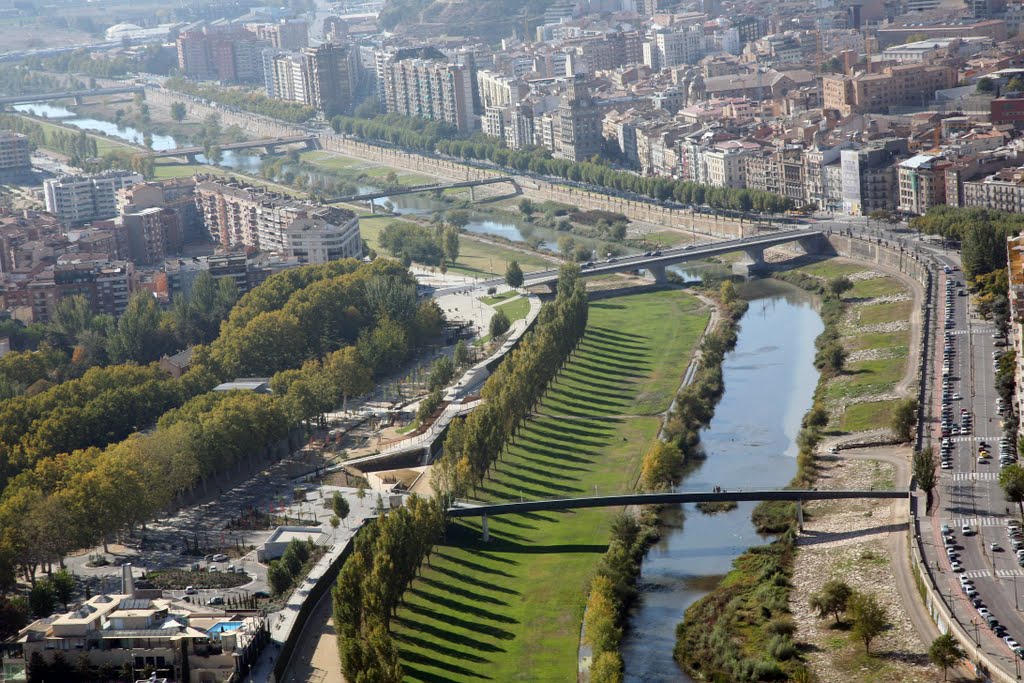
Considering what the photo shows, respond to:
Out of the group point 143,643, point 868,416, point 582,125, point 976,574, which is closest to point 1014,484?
point 976,574

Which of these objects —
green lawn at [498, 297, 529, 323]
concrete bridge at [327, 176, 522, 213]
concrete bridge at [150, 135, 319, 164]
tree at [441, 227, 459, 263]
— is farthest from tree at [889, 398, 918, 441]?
concrete bridge at [150, 135, 319, 164]

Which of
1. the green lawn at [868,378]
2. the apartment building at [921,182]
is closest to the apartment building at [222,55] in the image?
the apartment building at [921,182]

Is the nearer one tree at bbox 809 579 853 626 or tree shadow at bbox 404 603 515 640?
tree at bbox 809 579 853 626

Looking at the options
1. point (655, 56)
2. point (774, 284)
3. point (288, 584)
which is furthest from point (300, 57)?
point (288, 584)

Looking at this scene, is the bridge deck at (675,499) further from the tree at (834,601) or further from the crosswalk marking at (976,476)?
the tree at (834,601)

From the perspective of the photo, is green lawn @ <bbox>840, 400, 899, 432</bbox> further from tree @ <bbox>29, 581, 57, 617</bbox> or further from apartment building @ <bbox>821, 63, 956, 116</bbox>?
apartment building @ <bbox>821, 63, 956, 116</bbox>

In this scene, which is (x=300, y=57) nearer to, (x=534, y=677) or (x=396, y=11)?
(x=396, y=11)
